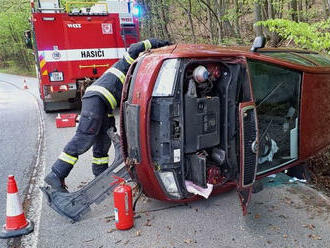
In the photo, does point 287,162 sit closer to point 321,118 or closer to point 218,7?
point 321,118

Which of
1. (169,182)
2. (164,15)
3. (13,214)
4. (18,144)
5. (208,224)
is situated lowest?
(18,144)

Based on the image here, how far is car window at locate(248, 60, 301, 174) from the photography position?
11.3 ft

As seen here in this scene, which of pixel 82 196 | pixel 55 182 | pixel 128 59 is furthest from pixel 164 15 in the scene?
pixel 82 196

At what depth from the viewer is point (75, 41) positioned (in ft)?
29.1

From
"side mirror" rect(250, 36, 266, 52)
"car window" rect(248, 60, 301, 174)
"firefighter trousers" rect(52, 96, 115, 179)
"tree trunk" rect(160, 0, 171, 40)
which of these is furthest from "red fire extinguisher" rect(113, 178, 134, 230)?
"tree trunk" rect(160, 0, 171, 40)

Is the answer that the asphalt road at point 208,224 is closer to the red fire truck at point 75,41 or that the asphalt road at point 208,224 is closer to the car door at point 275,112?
the car door at point 275,112

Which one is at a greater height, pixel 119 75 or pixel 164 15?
pixel 164 15

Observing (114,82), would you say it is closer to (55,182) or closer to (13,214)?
(55,182)

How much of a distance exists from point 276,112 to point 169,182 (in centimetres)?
143

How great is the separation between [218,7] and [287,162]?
7.05 m

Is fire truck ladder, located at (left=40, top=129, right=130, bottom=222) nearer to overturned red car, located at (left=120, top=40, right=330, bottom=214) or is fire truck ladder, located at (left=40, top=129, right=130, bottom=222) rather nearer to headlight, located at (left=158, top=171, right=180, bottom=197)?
overturned red car, located at (left=120, top=40, right=330, bottom=214)

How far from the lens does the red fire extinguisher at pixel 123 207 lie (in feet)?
Answer: 10.3

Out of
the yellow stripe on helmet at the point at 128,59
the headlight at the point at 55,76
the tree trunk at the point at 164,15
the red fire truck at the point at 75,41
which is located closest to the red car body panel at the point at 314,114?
the yellow stripe on helmet at the point at 128,59

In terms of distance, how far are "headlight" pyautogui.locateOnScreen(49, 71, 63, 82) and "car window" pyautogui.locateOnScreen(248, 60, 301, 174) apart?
6.60 metres
